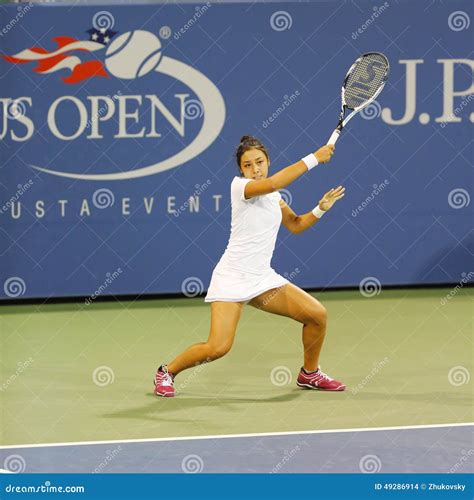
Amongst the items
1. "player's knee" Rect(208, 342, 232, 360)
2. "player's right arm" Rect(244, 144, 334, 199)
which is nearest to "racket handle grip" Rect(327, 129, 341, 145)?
"player's right arm" Rect(244, 144, 334, 199)

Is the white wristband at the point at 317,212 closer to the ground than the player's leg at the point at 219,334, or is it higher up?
higher up

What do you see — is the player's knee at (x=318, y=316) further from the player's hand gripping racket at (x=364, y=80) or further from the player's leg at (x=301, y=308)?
the player's hand gripping racket at (x=364, y=80)

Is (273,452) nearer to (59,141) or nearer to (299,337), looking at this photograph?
(299,337)

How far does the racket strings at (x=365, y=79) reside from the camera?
29.1 ft

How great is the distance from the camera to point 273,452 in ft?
Result: 24.3

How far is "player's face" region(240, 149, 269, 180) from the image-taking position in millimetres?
8406

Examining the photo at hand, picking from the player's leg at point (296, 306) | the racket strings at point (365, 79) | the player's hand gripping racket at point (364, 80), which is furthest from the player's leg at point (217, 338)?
the racket strings at point (365, 79)

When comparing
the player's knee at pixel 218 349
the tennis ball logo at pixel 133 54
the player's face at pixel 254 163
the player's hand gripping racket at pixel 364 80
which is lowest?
the player's knee at pixel 218 349

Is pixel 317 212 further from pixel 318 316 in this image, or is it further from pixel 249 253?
pixel 318 316

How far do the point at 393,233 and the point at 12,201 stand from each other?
11.3 ft

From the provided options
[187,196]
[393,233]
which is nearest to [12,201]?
[187,196]

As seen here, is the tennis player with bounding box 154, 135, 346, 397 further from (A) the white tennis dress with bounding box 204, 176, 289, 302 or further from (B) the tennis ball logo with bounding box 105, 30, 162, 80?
(B) the tennis ball logo with bounding box 105, 30, 162, 80

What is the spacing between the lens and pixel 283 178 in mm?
8047

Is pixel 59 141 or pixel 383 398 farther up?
pixel 383 398
